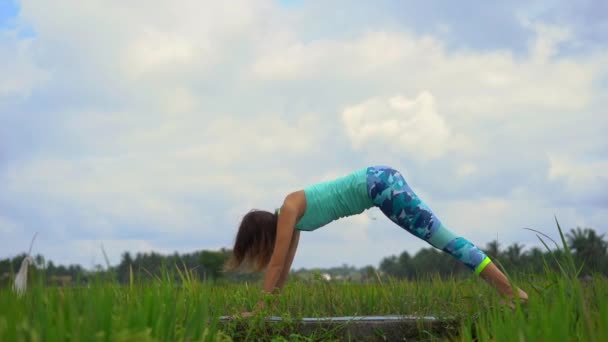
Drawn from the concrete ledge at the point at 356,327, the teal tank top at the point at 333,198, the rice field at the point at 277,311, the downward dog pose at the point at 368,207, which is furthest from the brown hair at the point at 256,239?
the concrete ledge at the point at 356,327

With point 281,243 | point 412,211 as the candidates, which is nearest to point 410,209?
point 412,211

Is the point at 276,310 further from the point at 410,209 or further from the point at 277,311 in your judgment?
the point at 410,209

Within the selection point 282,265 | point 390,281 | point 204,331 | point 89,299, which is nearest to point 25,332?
point 89,299

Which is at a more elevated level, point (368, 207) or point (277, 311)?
point (368, 207)

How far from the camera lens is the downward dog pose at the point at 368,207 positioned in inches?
193

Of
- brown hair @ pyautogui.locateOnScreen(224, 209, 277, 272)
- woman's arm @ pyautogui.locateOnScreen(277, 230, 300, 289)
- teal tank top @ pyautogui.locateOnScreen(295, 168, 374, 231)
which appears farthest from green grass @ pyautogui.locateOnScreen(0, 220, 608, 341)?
teal tank top @ pyautogui.locateOnScreen(295, 168, 374, 231)

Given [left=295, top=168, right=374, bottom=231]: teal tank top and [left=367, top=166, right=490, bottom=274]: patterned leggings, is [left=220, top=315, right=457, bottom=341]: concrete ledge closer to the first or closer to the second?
[left=367, top=166, right=490, bottom=274]: patterned leggings

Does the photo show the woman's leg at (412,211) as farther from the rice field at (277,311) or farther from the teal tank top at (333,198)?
the rice field at (277,311)

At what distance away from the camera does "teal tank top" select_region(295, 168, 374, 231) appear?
5.10 metres

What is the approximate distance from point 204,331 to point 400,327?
6.04 ft

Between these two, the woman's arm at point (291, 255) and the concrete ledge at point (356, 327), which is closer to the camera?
the concrete ledge at point (356, 327)

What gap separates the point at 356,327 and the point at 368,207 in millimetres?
1030

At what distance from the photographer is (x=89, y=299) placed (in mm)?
2680

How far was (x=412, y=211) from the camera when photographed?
5.04 m
